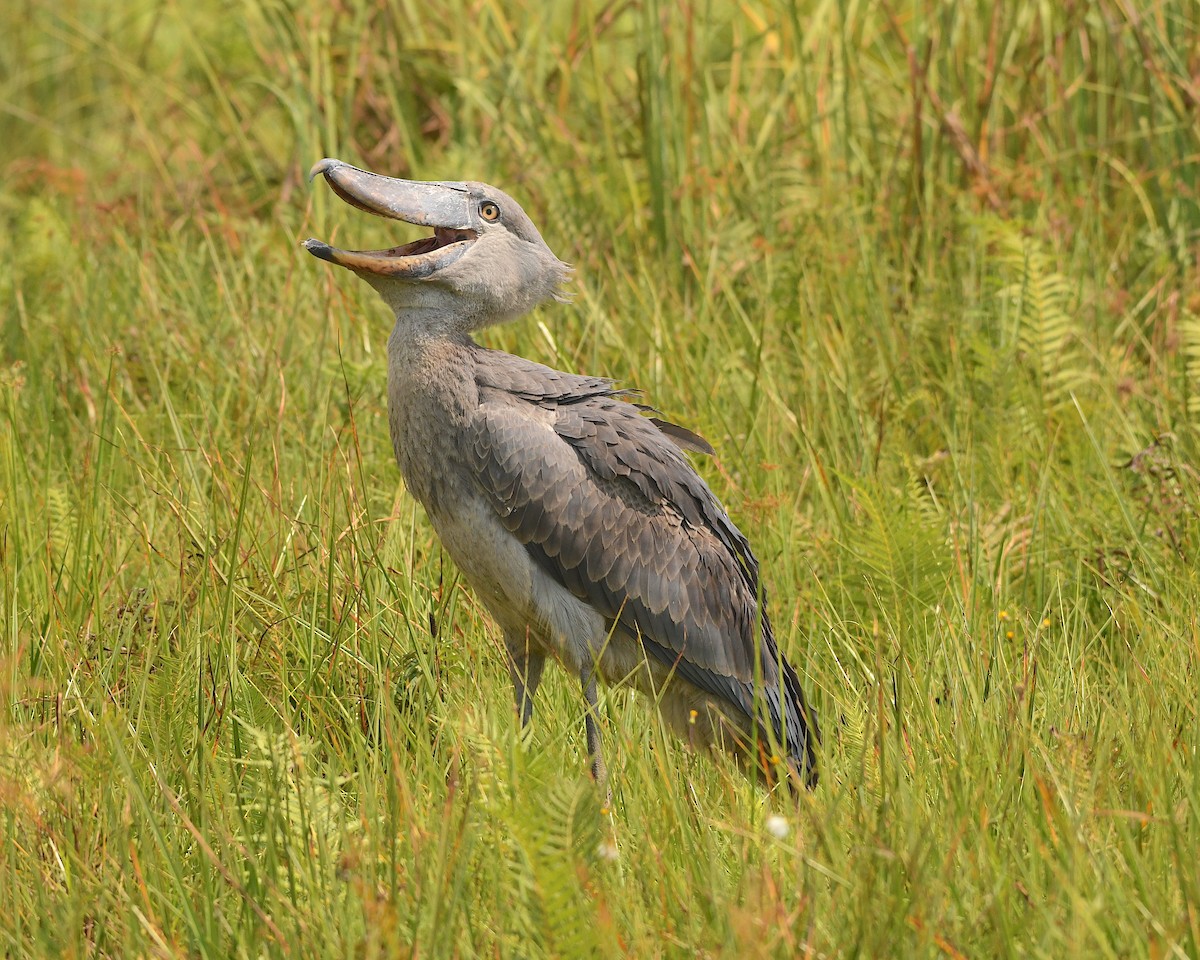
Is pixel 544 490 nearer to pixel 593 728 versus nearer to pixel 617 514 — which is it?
pixel 617 514

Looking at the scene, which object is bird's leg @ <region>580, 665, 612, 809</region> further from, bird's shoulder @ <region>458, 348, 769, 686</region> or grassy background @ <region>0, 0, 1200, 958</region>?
bird's shoulder @ <region>458, 348, 769, 686</region>

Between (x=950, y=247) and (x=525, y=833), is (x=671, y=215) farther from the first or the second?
(x=525, y=833)

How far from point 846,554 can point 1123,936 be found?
1.95 m

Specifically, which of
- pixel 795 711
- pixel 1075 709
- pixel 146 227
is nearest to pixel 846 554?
pixel 795 711

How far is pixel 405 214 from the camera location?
3771 millimetres

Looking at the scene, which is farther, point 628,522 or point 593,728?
point 628,522

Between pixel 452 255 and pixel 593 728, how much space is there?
46.1 inches

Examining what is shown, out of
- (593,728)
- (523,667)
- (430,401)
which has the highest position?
(430,401)

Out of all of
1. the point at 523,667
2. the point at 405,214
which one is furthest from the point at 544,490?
the point at 405,214

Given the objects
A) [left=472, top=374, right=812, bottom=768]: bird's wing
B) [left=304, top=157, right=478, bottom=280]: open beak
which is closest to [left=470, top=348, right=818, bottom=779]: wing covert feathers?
[left=472, top=374, right=812, bottom=768]: bird's wing

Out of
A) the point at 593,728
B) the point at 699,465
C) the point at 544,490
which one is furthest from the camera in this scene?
the point at 699,465

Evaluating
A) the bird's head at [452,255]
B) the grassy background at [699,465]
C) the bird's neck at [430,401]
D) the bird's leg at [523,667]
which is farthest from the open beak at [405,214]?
the bird's leg at [523,667]

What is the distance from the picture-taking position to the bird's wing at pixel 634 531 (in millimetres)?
3723

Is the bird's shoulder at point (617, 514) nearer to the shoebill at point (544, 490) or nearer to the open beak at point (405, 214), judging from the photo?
the shoebill at point (544, 490)
